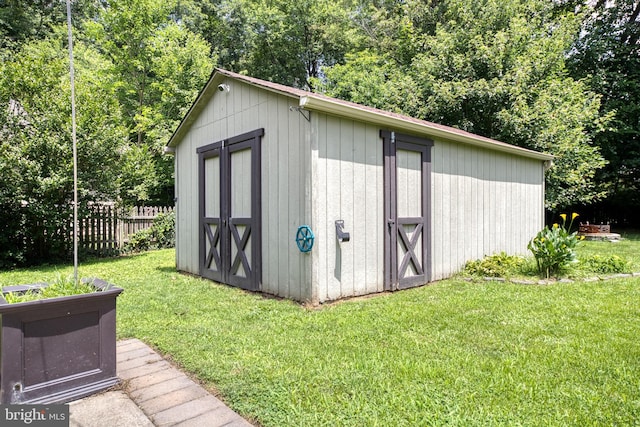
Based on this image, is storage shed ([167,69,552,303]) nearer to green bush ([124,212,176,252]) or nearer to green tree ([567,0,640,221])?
green bush ([124,212,176,252])

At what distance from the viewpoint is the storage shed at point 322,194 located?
4.35 m

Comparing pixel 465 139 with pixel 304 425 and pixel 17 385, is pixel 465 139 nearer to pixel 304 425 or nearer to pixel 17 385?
pixel 304 425

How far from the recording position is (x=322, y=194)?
4312mm

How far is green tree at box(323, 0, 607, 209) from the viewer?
10.9 m

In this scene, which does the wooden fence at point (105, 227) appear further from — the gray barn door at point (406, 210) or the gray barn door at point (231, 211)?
the gray barn door at point (406, 210)

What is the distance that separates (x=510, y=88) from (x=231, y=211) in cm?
944

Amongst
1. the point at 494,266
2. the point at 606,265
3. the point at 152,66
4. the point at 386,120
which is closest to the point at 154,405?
the point at 386,120

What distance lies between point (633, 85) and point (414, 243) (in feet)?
46.6

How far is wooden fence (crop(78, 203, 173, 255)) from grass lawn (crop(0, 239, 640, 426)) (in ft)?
16.1

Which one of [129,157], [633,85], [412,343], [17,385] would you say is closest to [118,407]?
[17,385]

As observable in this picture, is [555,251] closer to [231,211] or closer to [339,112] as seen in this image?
[339,112]

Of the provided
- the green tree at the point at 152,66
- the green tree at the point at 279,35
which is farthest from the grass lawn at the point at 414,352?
the green tree at the point at 279,35

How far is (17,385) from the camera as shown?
6.73 ft

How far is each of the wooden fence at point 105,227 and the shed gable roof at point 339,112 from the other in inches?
135
